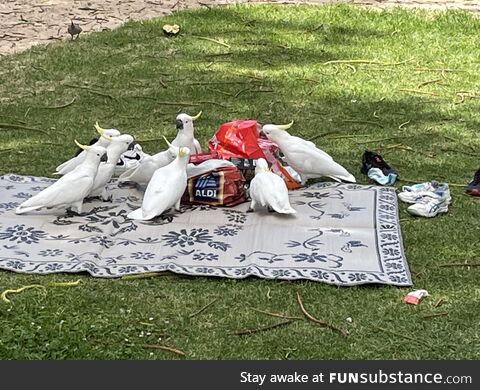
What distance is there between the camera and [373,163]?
200 inches

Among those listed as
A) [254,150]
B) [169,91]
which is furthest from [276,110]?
[254,150]

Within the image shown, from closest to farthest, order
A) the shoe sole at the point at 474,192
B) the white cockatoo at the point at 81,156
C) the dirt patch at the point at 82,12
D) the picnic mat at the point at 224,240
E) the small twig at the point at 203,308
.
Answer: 1. the small twig at the point at 203,308
2. the picnic mat at the point at 224,240
3. the white cockatoo at the point at 81,156
4. the shoe sole at the point at 474,192
5. the dirt patch at the point at 82,12

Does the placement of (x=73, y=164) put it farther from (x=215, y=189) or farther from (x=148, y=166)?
(x=215, y=189)

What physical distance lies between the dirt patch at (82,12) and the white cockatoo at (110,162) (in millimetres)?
4000

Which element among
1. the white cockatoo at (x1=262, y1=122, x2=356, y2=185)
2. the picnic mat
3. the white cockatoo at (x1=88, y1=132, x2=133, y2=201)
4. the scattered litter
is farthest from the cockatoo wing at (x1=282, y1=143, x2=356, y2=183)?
the scattered litter

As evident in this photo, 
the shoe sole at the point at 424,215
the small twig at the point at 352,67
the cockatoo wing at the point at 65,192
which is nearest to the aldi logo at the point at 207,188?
the cockatoo wing at the point at 65,192

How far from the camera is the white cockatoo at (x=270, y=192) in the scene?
4.37 m

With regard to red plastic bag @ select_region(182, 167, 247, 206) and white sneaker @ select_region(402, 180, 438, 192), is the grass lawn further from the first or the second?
red plastic bag @ select_region(182, 167, 247, 206)

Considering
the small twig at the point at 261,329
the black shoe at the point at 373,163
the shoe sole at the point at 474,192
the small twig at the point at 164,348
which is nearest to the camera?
the small twig at the point at 164,348

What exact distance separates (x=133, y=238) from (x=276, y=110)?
2.41m

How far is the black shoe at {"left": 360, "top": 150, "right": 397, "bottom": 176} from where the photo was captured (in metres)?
5.03

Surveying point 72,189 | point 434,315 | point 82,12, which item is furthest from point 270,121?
point 82,12

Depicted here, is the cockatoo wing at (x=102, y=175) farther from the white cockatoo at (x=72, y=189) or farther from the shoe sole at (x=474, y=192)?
the shoe sole at (x=474, y=192)

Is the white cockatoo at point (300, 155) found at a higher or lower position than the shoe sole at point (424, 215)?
higher
